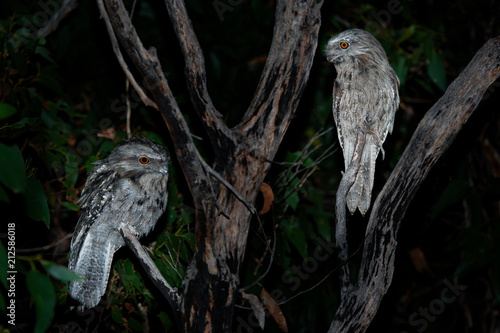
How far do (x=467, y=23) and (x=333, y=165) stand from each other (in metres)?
1.46

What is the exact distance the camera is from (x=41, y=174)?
9.59ft

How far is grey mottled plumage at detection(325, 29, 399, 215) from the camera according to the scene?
1925mm

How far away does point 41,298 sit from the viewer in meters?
1.20

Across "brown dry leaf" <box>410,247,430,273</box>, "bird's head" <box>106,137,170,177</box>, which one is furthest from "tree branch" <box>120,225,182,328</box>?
"brown dry leaf" <box>410,247,430,273</box>

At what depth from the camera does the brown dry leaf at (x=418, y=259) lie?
373 cm

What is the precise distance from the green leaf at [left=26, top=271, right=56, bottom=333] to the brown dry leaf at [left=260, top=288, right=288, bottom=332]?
0.98 m

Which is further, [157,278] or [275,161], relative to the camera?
[275,161]

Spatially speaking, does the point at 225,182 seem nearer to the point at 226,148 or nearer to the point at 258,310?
the point at 226,148

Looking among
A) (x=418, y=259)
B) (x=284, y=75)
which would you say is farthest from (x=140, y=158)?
(x=418, y=259)

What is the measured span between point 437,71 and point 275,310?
1.93 metres

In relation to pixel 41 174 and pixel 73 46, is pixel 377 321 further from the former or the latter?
pixel 73 46

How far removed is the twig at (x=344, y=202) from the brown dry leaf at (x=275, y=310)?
0.26 meters

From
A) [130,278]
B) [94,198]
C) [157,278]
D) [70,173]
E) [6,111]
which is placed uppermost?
[6,111]

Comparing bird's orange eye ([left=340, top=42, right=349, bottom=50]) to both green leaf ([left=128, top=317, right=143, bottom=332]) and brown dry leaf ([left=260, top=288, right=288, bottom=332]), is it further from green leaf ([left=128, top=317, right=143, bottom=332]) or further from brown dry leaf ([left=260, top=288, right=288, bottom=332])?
green leaf ([left=128, top=317, right=143, bottom=332])
